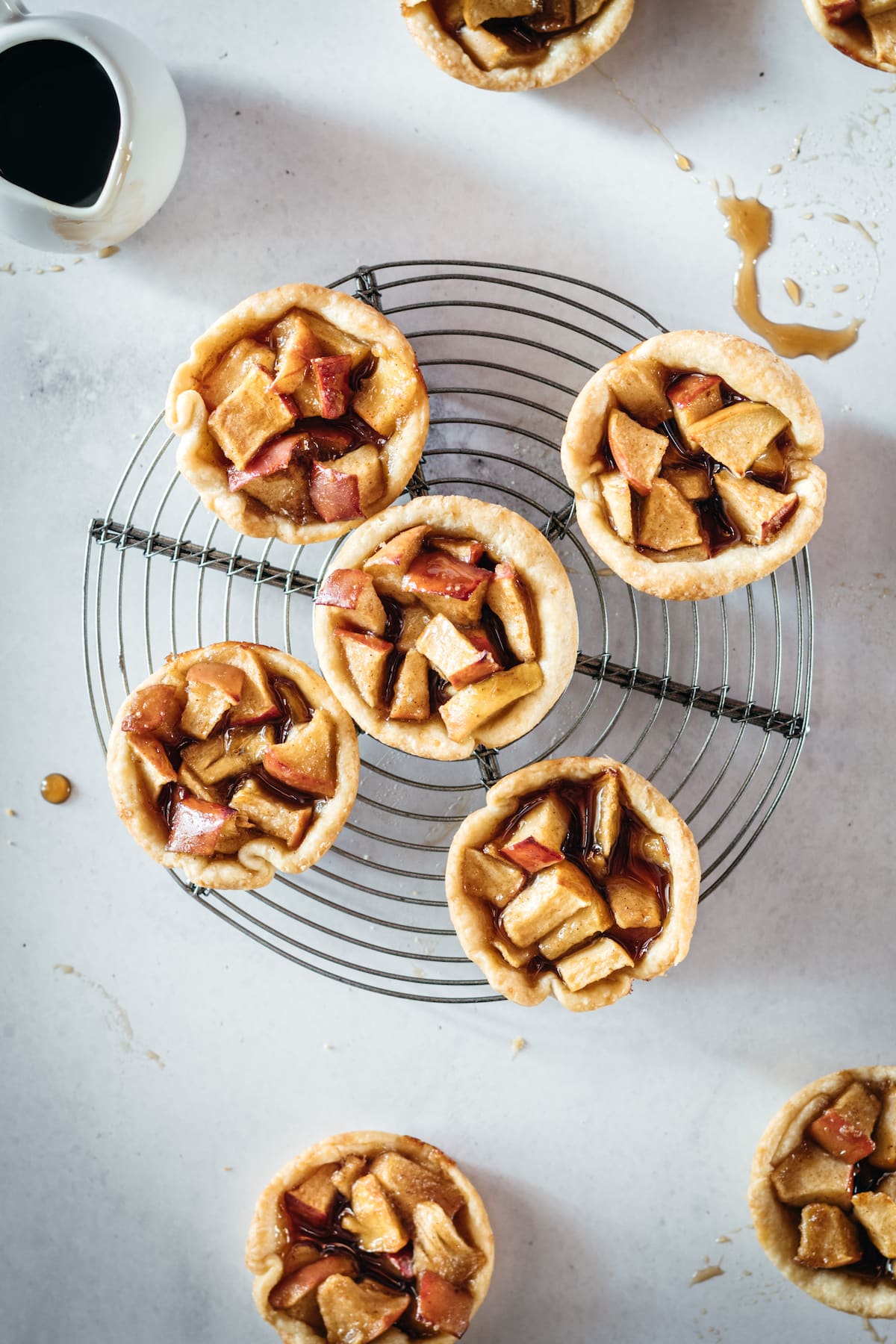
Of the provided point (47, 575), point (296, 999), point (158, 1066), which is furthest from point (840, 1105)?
point (47, 575)

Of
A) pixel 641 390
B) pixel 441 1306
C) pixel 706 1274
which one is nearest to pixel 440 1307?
pixel 441 1306

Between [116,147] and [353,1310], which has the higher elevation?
[116,147]

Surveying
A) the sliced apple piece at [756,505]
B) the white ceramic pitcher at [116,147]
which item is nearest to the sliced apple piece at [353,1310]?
the sliced apple piece at [756,505]

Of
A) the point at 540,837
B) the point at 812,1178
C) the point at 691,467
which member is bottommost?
the point at 812,1178

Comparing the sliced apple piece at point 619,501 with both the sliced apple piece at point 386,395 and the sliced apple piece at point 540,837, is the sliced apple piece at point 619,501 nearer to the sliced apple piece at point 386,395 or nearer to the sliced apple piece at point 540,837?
the sliced apple piece at point 386,395

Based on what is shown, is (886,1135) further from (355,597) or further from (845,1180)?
(355,597)

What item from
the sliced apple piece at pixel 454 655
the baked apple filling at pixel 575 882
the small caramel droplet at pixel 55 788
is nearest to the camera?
the sliced apple piece at pixel 454 655

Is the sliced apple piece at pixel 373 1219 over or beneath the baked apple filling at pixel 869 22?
beneath

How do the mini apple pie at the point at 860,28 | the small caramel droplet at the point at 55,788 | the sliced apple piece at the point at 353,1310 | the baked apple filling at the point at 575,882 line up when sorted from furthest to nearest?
the small caramel droplet at the point at 55,788, the mini apple pie at the point at 860,28, the sliced apple piece at the point at 353,1310, the baked apple filling at the point at 575,882
